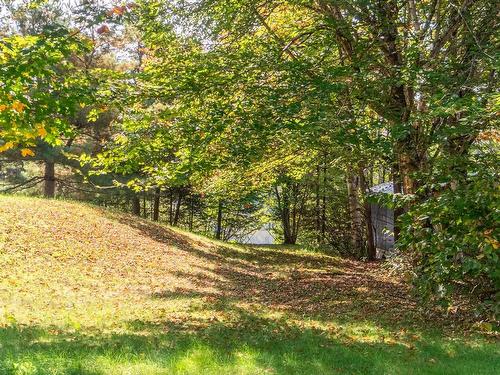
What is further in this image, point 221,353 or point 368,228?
point 368,228

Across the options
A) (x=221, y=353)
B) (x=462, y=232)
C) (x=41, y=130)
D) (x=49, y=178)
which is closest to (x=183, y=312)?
(x=221, y=353)

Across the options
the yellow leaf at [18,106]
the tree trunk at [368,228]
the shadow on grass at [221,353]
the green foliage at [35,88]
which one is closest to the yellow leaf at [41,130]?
the green foliage at [35,88]

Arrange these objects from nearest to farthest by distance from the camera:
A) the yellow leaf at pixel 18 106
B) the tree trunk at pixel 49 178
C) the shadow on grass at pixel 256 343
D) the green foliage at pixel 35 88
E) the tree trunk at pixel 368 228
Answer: the shadow on grass at pixel 256 343
the green foliage at pixel 35 88
the yellow leaf at pixel 18 106
the tree trunk at pixel 368 228
the tree trunk at pixel 49 178

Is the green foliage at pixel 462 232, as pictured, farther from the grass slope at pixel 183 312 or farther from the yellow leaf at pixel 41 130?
the yellow leaf at pixel 41 130

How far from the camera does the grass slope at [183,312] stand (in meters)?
5.18

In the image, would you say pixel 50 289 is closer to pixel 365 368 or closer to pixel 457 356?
pixel 365 368

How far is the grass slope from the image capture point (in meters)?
5.18

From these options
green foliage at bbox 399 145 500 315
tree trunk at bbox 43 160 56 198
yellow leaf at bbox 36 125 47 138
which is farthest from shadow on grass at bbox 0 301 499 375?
tree trunk at bbox 43 160 56 198

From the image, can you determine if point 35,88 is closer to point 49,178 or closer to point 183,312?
point 183,312

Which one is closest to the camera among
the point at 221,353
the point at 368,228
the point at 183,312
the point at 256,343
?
the point at 221,353

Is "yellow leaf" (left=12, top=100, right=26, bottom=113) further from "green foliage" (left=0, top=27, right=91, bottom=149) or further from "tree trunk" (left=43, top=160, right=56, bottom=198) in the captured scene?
"tree trunk" (left=43, top=160, right=56, bottom=198)

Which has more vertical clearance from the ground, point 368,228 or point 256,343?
point 368,228

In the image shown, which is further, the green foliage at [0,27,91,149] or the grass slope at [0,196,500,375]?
the green foliage at [0,27,91,149]

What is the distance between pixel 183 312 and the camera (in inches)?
339
